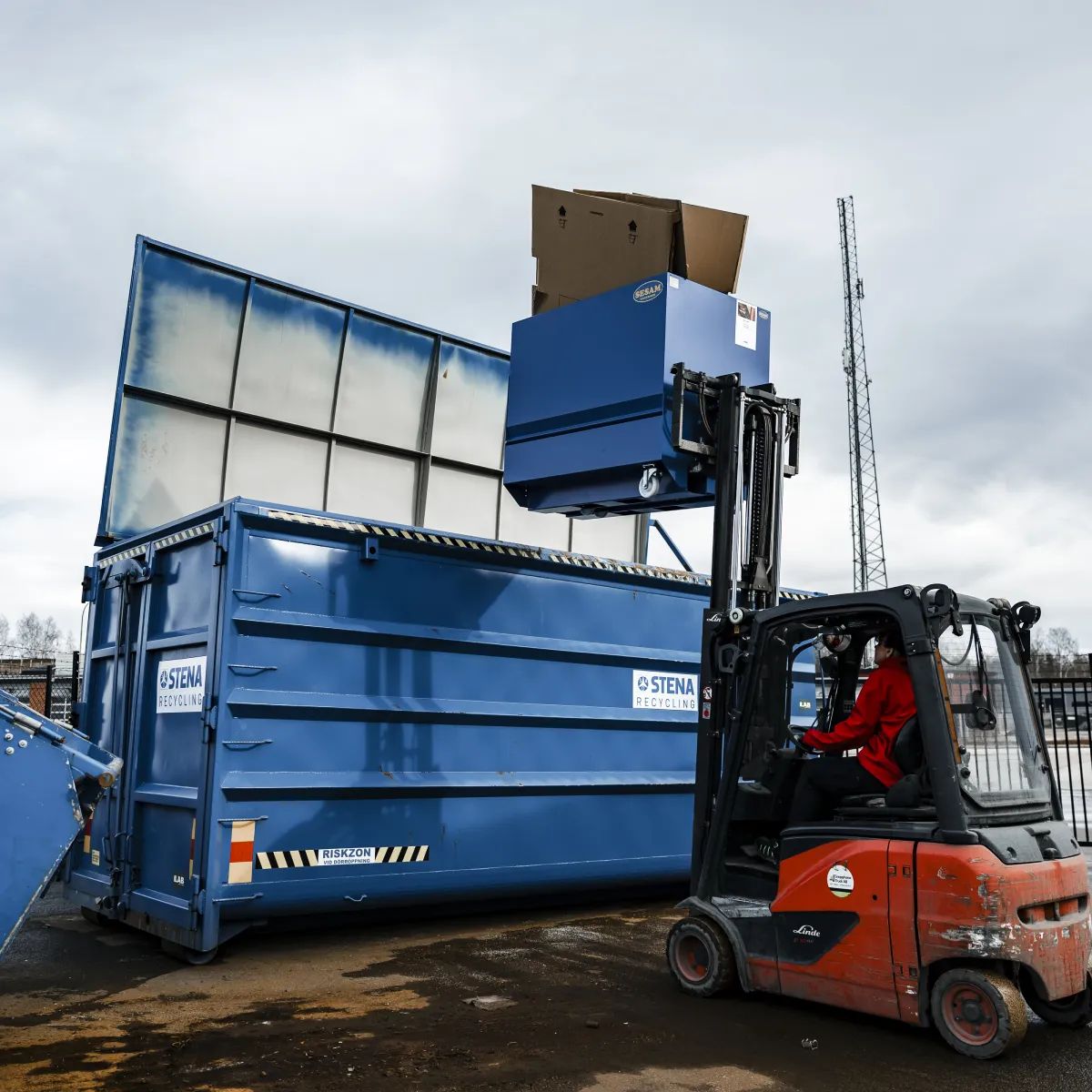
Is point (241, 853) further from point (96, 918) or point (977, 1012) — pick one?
point (977, 1012)

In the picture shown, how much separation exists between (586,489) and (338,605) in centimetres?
158

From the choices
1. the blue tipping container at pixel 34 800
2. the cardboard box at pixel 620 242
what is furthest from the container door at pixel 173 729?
the cardboard box at pixel 620 242

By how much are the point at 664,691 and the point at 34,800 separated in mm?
4603

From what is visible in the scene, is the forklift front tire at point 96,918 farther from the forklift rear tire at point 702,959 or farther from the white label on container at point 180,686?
the forklift rear tire at point 702,959

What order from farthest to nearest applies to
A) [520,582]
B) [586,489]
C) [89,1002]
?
[520,582], [586,489], [89,1002]

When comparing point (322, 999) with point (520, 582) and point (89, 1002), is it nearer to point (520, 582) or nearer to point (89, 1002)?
point (89, 1002)

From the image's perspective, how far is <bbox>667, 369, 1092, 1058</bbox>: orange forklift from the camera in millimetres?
4105

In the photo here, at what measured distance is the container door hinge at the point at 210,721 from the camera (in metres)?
5.62

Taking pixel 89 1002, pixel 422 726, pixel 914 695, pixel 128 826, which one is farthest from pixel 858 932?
pixel 128 826

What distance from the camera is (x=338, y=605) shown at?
612 cm

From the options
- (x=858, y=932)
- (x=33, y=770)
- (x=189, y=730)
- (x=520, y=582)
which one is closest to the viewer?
(x=33, y=770)

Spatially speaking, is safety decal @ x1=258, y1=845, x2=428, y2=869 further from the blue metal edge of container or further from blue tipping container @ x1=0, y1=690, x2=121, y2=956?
blue tipping container @ x1=0, y1=690, x2=121, y2=956

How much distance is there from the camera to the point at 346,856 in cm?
601

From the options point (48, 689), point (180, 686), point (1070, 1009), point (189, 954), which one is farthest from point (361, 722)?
point (48, 689)
